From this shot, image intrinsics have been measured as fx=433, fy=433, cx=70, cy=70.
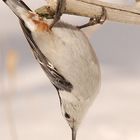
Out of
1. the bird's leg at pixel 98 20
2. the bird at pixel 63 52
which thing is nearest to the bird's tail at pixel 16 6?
the bird at pixel 63 52

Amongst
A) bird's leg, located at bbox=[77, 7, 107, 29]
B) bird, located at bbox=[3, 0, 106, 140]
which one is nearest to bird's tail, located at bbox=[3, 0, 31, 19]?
bird, located at bbox=[3, 0, 106, 140]

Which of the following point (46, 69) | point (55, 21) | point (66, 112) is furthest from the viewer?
point (66, 112)

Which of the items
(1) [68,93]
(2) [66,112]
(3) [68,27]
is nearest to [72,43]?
(3) [68,27]

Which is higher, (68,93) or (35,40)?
(35,40)

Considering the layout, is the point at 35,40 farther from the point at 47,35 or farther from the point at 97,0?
the point at 97,0

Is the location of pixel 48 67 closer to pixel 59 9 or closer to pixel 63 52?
pixel 63 52

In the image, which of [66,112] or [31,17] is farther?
[66,112]

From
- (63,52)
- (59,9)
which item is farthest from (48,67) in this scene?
(59,9)

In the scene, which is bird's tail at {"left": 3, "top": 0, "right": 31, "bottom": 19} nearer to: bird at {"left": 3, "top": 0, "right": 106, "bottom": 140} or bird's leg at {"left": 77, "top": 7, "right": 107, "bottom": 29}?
bird at {"left": 3, "top": 0, "right": 106, "bottom": 140}

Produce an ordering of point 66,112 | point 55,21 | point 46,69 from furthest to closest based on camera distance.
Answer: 1. point 66,112
2. point 46,69
3. point 55,21
